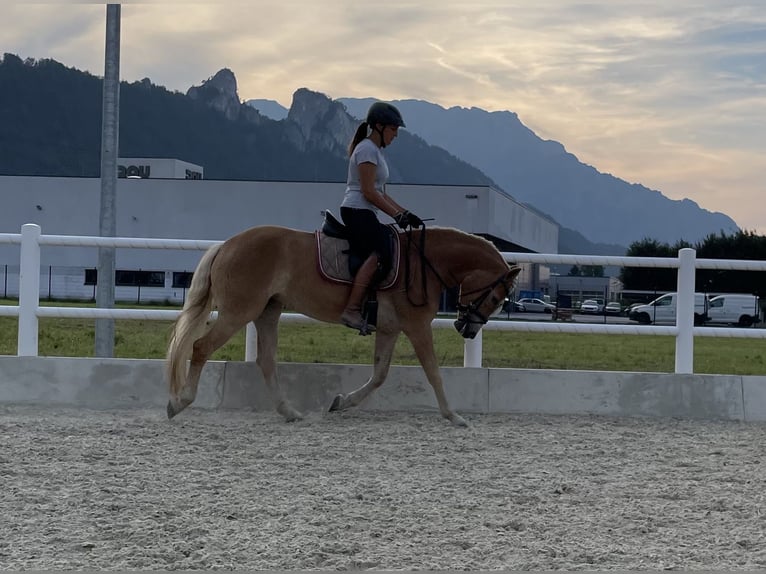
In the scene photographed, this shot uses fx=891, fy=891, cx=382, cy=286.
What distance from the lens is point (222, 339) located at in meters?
6.72

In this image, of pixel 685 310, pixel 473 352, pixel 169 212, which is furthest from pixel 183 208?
pixel 685 310

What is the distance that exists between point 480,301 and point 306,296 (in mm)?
1345

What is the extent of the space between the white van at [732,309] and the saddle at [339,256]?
38480mm

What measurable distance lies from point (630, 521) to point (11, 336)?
14086 mm

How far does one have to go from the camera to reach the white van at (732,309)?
42250mm

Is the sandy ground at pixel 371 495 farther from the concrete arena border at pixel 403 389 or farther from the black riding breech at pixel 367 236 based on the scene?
the black riding breech at pixel 367 236

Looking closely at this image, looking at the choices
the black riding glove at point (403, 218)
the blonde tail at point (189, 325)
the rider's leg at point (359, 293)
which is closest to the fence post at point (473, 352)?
the rider's leg at point (359, 293)

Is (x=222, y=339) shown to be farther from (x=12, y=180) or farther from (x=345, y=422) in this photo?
(x=12, y=180)

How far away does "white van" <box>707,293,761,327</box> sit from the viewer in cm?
4225

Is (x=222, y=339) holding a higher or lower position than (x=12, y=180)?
lower

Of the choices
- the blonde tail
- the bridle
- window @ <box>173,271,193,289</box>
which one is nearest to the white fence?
the bridle

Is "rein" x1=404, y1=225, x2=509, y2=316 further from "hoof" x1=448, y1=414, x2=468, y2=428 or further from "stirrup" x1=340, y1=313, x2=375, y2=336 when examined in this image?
"hoof" x1=448, y1=414, x2=468, y2=428

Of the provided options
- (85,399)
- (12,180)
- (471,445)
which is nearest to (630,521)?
(471,445)

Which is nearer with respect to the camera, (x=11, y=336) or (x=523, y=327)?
(x=523, y=327)
